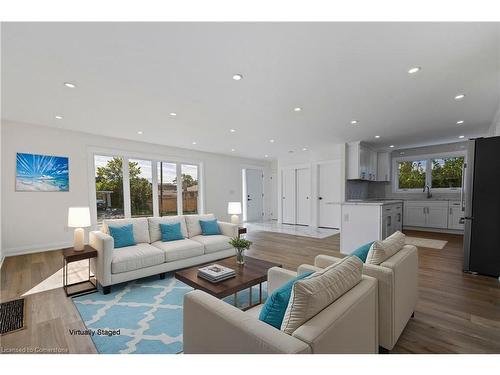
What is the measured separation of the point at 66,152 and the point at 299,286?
5423mm

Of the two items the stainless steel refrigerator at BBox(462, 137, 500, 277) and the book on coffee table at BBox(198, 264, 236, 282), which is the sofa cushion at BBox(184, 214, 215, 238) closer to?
the book on coffee table at BBox(198, 264, 236, 282)

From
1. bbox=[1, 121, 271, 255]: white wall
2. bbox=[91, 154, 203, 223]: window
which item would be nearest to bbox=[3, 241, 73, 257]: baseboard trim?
bbox=[1, 121, 271, 255]: white wall

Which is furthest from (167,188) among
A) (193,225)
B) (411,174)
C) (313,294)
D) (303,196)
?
(411,174)

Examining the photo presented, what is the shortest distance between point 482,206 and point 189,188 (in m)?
6.18

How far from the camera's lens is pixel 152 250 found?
3.06 m

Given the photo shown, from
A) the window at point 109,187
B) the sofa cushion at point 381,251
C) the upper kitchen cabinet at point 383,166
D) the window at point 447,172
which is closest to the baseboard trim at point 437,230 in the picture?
the window at point 447,172

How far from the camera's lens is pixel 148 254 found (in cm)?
295

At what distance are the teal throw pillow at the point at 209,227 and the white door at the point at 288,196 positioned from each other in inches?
171

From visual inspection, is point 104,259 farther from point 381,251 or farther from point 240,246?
point 381,251

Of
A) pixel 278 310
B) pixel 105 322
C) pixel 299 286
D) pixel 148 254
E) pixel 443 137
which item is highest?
pixel 443 137

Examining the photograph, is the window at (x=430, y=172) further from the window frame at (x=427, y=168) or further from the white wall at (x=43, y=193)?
the white wall at (x=43, y=193)

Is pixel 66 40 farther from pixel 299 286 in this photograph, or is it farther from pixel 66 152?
pixel 66 152

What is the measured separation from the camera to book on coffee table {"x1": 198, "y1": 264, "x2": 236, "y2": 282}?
2.13 meters
